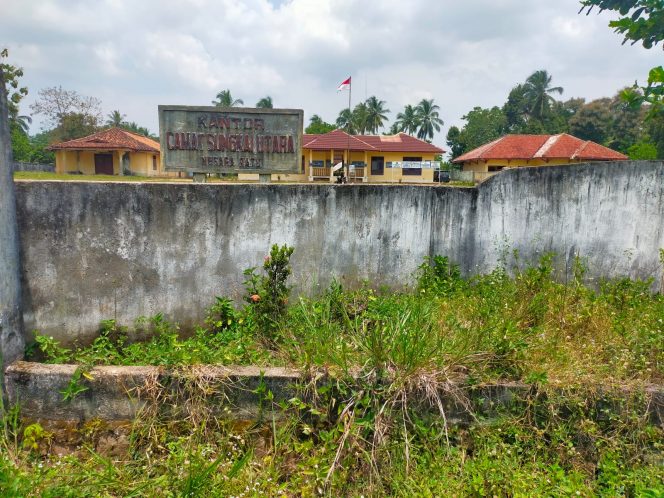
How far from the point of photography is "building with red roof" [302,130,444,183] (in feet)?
91.9

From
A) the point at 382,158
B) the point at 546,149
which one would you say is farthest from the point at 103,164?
the point at 546,149

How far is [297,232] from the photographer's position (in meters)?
4.39

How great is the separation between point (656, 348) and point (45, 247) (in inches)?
197

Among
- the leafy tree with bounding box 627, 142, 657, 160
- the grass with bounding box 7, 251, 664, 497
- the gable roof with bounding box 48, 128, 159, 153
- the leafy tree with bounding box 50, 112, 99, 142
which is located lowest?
the grass with bounding box 7, 251, 664, 497

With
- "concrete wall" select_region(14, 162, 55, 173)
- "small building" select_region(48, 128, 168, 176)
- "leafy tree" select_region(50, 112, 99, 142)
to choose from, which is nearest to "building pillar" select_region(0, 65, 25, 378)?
"small building" select_region(48, 128, 168, 176)

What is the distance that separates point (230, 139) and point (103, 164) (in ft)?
89.8

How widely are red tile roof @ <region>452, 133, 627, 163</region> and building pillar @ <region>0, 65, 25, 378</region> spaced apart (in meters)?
28.8

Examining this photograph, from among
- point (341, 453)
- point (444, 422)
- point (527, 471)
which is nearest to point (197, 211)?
point (341, 453)

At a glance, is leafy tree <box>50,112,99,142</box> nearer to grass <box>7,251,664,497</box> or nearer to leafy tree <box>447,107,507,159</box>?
leafy tree <box>447,107,507,159</box>

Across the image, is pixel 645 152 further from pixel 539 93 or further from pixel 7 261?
pixel 7 261

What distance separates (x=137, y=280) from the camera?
13.1 feet

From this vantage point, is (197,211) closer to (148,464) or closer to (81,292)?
(81,292)

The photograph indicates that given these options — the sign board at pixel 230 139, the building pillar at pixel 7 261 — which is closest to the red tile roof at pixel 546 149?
the sign board at pixel 230 139

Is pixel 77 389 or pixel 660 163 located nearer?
pixel 77 389
